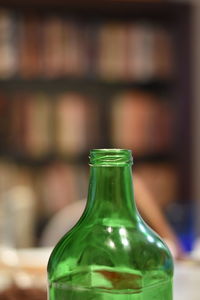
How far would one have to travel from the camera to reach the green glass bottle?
48 centimetres

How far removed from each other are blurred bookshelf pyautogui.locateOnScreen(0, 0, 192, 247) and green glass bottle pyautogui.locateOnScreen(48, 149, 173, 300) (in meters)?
2.28

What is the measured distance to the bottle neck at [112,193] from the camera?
1.61ft

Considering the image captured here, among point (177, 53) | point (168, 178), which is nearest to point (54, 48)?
point (177, 53)

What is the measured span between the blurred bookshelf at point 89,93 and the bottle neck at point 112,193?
7.47 feet

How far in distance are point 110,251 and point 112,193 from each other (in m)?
0.04

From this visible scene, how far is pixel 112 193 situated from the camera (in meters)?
0.49

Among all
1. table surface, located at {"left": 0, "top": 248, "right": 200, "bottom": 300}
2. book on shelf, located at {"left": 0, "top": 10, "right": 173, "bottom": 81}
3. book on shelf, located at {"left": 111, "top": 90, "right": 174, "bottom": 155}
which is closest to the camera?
table surface, located at {"left": 0, "top": 248, "right": 200, "bottom": 300}

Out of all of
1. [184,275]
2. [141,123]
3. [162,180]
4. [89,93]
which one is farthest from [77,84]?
[184,275]

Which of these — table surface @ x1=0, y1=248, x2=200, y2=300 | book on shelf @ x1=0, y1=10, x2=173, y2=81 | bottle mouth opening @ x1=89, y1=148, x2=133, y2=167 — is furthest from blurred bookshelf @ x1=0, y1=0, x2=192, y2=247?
bottle mouth opening @ x1=89, y1=148, x2=133, y2=167

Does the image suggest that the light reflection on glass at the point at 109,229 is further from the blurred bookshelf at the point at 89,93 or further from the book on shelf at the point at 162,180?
the book on shelf at the point at 162,180

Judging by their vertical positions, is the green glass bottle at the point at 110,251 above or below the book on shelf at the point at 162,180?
above

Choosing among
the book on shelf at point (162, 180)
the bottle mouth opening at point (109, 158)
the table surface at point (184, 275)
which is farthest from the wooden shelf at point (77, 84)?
the bottle mouth opening at point (109, 158)

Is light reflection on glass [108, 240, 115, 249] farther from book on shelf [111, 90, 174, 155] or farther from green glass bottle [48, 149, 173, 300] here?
book on shelf [111, 90, 174, 155]

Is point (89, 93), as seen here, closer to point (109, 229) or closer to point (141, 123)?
point (141, 123)
